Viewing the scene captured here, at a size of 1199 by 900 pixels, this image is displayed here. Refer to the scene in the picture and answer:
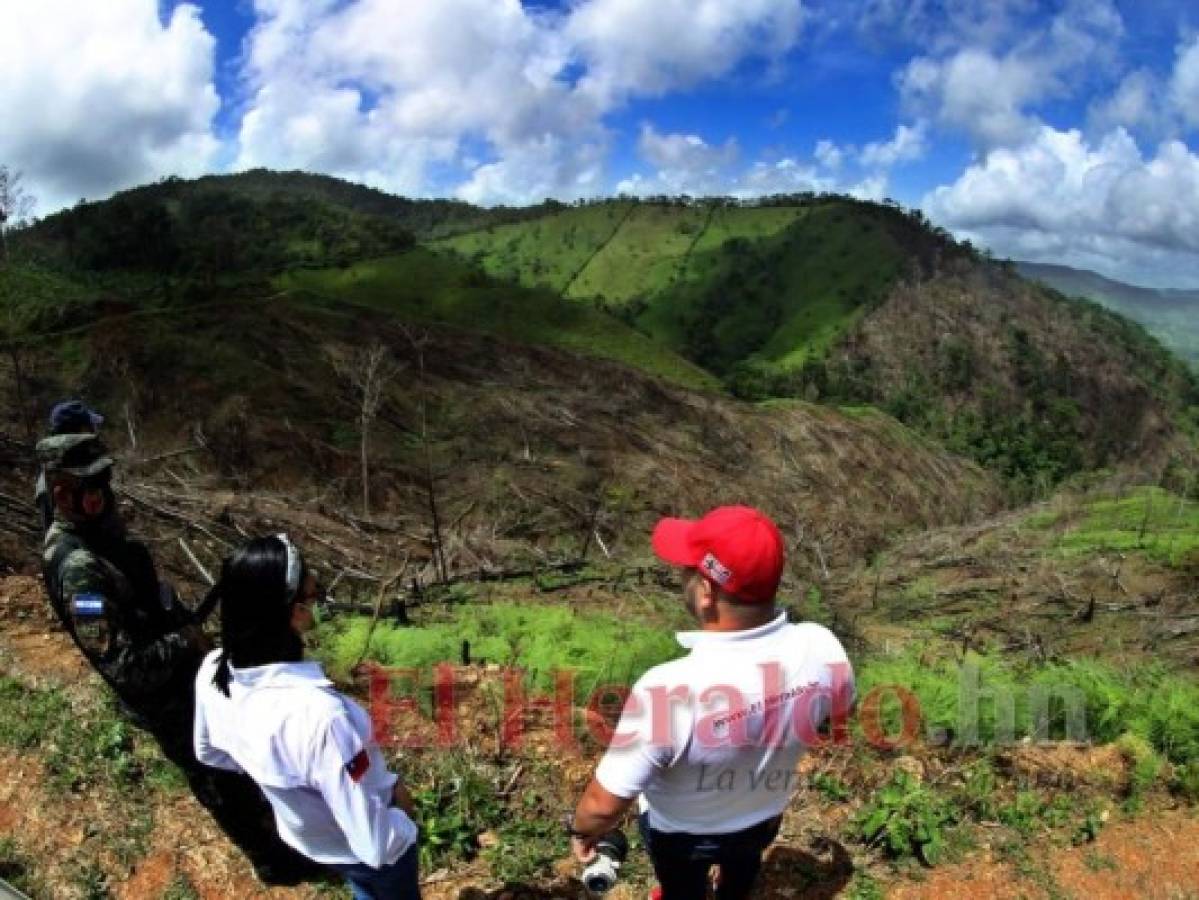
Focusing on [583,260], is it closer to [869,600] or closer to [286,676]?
[869,600]

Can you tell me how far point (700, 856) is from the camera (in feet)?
9.48

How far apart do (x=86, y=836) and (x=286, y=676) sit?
264 cm

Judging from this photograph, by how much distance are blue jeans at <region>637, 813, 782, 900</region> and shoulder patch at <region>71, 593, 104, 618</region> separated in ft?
7.28

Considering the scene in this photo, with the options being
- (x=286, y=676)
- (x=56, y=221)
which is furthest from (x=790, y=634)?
(x=56, y=221)

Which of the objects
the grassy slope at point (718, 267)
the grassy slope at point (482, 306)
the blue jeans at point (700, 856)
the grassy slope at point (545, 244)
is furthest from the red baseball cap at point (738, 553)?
the grassy slope at point (545, 244)

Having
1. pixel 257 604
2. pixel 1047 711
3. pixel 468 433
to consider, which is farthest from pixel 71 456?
pixel 468 433

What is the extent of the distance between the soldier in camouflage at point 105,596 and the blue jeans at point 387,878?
4.14 ft

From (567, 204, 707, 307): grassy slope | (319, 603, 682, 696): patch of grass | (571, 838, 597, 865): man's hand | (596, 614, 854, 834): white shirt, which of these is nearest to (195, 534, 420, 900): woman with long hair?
(571, 838, 597, 865): man's hand

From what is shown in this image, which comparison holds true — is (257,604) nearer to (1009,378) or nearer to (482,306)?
(482,306)

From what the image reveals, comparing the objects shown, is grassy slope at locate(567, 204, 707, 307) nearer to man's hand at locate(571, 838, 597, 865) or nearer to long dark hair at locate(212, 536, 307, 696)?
man's hand at locate(571, 838, 597, 865)

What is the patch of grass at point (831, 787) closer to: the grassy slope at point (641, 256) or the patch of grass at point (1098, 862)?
the patch of grass at point (1098, 862)

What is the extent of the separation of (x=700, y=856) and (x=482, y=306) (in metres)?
60.1

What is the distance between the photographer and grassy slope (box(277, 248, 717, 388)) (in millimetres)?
54969

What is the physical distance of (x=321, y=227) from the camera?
85375mm
